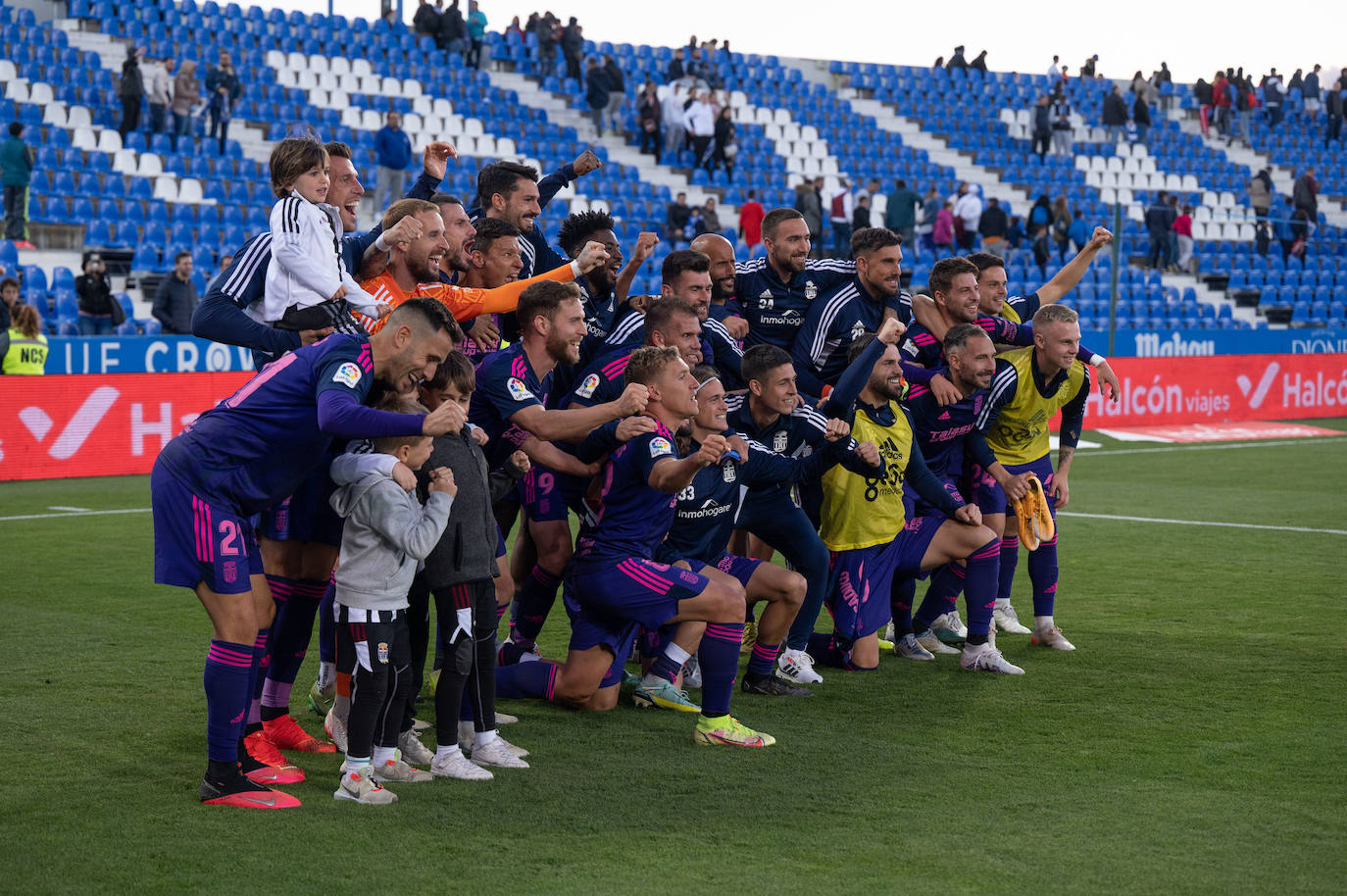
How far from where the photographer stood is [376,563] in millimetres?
5172

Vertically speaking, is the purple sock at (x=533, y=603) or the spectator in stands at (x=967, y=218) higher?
the spectator in stands at (x=967, y=218)

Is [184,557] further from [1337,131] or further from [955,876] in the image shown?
[1337,131]

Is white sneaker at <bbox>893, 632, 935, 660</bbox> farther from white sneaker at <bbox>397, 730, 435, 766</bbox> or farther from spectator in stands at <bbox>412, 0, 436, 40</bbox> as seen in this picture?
spectator in stands at <bbox>412, 0, 436, 40</bbox>

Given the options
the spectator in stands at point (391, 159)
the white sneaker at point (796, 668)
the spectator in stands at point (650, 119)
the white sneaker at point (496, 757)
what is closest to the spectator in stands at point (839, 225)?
the spectator in stands at point (650, 119)

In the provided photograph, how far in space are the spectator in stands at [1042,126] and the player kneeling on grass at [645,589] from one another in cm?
2947

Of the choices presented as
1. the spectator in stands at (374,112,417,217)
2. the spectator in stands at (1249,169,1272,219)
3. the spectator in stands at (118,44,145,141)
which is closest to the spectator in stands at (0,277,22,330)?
the spectator in stands at (118,44,145,141)

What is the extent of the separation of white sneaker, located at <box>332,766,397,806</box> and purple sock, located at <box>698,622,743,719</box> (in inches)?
54.9

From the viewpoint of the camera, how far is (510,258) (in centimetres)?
696

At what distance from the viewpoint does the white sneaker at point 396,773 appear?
5.35 meters

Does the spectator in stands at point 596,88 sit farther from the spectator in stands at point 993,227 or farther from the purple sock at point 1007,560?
the purple sock at point 1007,560

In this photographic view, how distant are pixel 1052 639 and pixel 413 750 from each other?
371 centimetres

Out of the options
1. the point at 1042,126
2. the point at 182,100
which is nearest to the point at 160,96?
the point at 182,100

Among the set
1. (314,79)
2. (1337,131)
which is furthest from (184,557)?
(1337,131)

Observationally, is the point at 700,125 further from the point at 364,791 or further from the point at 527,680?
the point at 364,791
